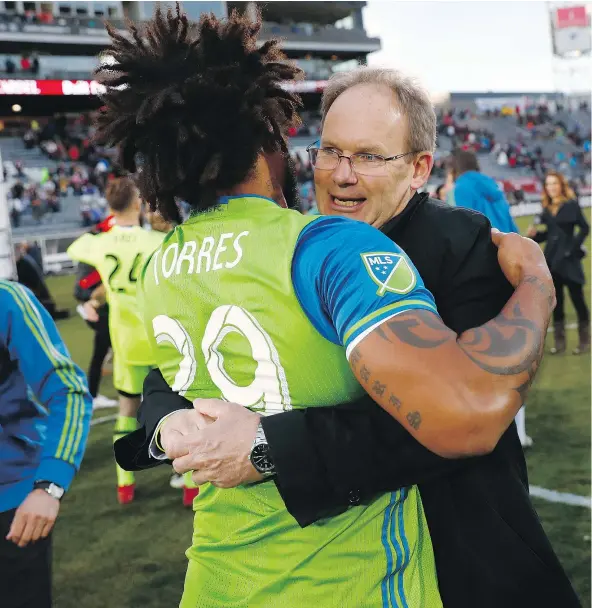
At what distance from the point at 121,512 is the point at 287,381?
371 cm

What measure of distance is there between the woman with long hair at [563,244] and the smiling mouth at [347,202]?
20.6ft

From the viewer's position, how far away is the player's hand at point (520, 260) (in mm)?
1336

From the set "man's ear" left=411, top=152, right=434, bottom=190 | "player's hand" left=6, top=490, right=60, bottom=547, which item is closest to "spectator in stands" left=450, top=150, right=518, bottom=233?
"man's ear" left=411, top=152, right=434, bottom=190

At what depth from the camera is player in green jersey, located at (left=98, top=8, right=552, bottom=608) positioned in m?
1.09

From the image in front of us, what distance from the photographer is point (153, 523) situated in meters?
4.34

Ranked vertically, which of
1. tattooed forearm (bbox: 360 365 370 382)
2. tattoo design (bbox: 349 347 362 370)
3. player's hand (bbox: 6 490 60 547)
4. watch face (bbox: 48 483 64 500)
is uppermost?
tattoo design (bbox: 349 347 362 370)

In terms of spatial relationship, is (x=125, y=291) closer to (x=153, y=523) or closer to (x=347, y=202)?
(x=153, y=523)

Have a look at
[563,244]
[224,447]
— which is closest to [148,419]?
[224,447]

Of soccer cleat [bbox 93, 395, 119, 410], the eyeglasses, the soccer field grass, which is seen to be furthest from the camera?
soccer cleat [bbox 93, 395, 119, 410]

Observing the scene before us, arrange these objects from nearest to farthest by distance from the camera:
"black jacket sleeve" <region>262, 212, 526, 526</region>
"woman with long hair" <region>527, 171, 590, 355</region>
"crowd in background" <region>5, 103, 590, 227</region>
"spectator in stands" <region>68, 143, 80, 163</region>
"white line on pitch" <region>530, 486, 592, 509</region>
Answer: "black jacket sleeve" <region>262, 212, 526, 526</region>, "white line on pitch" <region>530, 486, 592, 509</region>, "woman with long hair" <region>527, 171, 590, 355</region>, "crowd in background" <region>5, 103, 590, 227</region>, "spectator in stands" <region>68, 143, 80, 163</region>

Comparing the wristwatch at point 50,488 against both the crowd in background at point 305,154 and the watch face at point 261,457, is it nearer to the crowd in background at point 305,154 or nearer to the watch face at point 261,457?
the watch face at point 261,457

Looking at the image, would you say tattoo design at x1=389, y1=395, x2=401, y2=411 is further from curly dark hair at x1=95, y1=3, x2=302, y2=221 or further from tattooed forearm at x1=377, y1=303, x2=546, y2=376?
curly dark hair at x1=95, y1=3, x2=302, y2=221

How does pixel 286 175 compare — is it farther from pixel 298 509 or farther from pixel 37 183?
pixel 37 183

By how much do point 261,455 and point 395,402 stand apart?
291 mm
